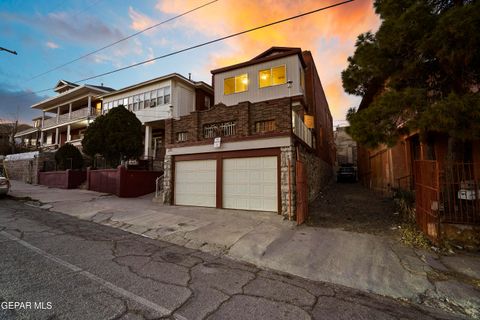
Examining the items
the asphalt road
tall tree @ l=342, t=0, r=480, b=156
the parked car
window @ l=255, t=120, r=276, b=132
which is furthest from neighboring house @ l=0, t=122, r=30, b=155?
tall tree @ l=342, t=0, r=480, b=156

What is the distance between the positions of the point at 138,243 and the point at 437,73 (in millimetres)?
10431

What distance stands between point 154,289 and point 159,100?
2053 cm

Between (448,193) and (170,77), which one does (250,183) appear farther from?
(170,77)

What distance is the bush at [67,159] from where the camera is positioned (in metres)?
20.4

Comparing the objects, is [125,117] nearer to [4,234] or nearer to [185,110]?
[185,110]

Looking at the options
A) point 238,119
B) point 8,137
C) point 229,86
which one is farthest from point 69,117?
point 238,119

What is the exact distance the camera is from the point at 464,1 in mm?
6539

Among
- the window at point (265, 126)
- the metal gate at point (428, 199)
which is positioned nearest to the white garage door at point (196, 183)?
the window at point (265, 126)

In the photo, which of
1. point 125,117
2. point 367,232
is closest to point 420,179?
point 367,232

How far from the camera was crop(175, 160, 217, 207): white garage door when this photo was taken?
468 inches

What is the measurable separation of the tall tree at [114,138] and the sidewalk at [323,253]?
25.4 feet

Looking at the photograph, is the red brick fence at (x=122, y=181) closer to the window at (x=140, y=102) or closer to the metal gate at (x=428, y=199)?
the window at (x=140, y=102)

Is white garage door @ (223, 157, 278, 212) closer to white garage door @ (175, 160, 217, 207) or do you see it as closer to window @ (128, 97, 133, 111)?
white garage door @ (175, 160, 217, 207)

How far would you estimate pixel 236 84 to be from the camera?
1803 cm
